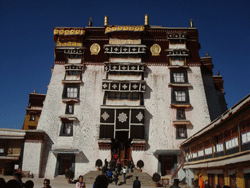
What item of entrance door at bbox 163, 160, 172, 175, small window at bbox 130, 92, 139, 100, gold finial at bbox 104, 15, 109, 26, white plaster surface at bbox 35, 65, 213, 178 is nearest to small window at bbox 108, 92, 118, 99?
white plaster surface at bbox 35, 65, 213, 178

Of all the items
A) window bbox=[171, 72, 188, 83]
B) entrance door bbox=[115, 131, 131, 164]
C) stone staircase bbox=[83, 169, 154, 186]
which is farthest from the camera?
window bbox=[171, 72, 188, 83]

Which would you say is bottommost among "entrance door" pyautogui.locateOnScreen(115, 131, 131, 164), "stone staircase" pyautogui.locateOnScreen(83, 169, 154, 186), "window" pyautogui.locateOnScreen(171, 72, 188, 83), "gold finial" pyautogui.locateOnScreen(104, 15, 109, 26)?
"stone staircase" pyautogui.locateOnScreen(83, 169, 154, 186)

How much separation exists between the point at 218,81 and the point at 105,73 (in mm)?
18992

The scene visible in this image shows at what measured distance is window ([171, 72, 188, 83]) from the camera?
3409 cm

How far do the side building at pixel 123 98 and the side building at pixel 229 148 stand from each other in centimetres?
889

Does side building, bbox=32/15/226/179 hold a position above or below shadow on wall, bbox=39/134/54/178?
above

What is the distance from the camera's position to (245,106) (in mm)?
12930

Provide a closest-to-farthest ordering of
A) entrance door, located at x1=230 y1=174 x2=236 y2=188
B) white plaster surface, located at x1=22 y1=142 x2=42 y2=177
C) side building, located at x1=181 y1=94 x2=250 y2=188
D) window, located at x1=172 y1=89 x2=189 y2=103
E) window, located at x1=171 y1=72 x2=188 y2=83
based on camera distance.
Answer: side building, located at x1=181 y1=94 x2=250 y2=188 → entrance door, located at x1=230 y1=174 x2=236 y2=188 → white plaster surface, located at x1=22 y1=142 x2=42 y2=177 → window, located at x1=172 y1=89 x2=189 y2=103 → window, located at x1=171 y1=72 x2=188 y2=83

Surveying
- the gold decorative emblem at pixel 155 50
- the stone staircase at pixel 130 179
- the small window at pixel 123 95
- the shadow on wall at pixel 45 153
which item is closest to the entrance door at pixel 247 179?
the stone staircase at pixel 130 179

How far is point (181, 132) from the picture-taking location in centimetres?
3178

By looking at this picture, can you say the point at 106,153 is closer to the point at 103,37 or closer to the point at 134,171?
the point at 134,171

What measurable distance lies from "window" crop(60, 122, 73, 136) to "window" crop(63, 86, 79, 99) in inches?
140

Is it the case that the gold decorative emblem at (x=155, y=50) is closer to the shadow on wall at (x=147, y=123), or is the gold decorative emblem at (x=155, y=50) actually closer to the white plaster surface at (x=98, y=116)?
the white plaster surface at (x=98, y=116)

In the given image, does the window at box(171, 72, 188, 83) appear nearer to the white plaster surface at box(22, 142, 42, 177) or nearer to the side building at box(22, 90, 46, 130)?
the white plaster surface at box(22, 142, 42, 177)
